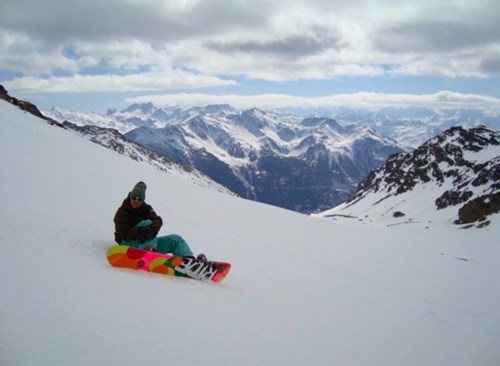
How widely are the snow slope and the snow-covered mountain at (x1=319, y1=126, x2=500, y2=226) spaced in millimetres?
112341

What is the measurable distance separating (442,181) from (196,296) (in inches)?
7148

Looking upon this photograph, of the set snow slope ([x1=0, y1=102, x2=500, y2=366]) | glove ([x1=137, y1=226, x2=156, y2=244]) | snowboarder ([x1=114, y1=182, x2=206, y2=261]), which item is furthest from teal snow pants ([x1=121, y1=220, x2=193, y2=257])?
snow slope ([x1=0, y1=102, x2=500, y2=366])

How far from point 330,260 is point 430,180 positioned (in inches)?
6963

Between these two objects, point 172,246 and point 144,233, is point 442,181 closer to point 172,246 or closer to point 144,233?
point 172,246

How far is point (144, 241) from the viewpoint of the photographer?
10.2 m

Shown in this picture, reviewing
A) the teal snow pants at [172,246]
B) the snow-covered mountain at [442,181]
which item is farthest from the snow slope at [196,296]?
the snow-covered mountain at [442,181]

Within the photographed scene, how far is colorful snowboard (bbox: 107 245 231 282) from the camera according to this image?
912 cm

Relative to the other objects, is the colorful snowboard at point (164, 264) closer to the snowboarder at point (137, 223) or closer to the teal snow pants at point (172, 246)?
the snowboarder at point (137, 223)

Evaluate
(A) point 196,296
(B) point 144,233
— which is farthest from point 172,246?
(A) point 196,296

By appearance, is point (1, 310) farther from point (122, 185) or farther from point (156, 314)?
point (122, 185)

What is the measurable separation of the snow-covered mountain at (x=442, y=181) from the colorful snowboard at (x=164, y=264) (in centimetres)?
12047

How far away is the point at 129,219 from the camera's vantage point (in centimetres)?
1026

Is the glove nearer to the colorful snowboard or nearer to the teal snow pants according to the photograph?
the teal snow pants

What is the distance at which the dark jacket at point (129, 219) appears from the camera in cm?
1005
